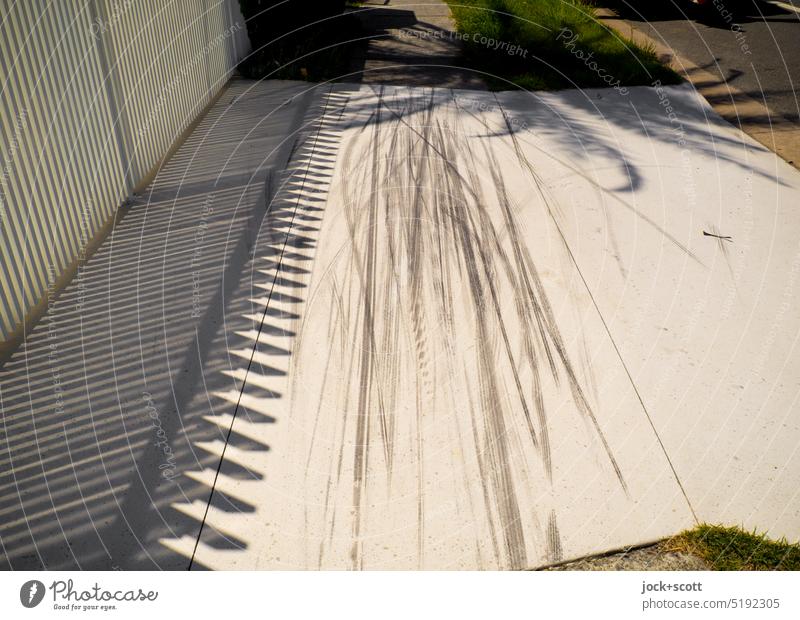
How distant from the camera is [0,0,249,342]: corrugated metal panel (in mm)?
4391

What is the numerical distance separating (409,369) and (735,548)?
83.2 inches

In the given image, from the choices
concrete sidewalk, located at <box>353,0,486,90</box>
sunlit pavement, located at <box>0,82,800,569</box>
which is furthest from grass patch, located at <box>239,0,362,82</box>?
sunlit pavement, located at <box>0,82,800,569</box>

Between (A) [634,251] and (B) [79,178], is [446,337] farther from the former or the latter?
(B) [79,178]

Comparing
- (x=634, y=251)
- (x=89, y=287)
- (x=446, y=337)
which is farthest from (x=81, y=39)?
(x=634, y=251)

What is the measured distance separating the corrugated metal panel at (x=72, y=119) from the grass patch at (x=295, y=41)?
8.61 ft

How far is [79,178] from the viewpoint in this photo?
5.40 meters

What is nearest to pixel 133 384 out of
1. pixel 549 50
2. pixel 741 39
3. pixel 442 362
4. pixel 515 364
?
pixel 442 362

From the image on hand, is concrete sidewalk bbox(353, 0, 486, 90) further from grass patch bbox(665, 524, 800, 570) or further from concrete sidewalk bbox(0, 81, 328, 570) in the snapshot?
grass patch bbox(665, 524, 800, 570)

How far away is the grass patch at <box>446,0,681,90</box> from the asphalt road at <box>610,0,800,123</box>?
1122 mm

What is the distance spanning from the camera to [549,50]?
11.9 m

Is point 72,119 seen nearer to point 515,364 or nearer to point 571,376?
point 515,364

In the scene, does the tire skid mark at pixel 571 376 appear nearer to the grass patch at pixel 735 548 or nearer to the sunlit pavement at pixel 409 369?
the sunlit pavement at pixel 409 369

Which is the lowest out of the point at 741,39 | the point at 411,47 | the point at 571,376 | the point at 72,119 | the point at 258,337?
the point at 571,376

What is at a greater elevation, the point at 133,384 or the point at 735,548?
→ the point at 133,384
